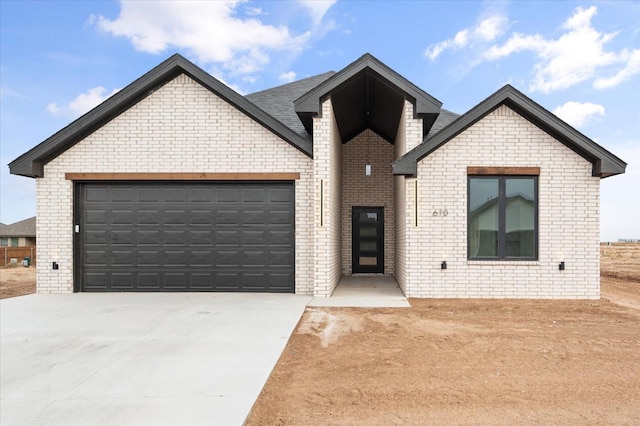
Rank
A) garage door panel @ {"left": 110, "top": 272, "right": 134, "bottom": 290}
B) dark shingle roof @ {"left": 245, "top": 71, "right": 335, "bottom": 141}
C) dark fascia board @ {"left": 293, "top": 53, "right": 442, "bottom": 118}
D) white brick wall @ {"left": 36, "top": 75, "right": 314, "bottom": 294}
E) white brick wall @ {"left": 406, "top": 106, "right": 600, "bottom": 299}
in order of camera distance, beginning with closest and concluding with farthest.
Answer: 1. dark fascia board @ {"left": 293, "top": 53, "right": 442, "bottom": 118}
2. white brick wall @ {"left": 406, "top": 106, "right": 600, "bottom": 299}
3. white brick wall @ {"left": 36, "top": 75, "right": 314, "bottom": 294}
4. garage door panel @ {"left": 110, "top": 272, "right": 134, "bottom": 290}
5. dark shingle roof @ {"left": 245, "top": 71, "right": 335, "bottom": 141}

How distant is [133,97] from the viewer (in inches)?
399

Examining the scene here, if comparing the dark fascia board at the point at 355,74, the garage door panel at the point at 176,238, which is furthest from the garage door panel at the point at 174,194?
the dark fascia board at the point at 355,74

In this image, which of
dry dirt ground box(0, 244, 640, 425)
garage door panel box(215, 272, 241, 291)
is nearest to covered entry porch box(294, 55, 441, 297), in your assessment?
garage door panel box(215, 272, 241, 291)

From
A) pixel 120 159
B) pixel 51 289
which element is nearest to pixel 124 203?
pixel 120 159

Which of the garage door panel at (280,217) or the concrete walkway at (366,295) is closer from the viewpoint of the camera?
the concrete walkway at (366,295)

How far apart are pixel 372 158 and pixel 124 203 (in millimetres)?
7935

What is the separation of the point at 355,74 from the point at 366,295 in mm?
5242

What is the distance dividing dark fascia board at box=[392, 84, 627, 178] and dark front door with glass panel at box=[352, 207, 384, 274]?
4.75 metres

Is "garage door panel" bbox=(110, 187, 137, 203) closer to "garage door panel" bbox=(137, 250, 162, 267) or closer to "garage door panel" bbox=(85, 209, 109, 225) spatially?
"garage door panel" bbox=(85, 209, 109, 225)

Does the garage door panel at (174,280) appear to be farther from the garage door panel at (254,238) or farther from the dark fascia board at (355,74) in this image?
the dark fascia board at (355,74)

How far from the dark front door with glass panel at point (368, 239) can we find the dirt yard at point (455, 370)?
6.02 m

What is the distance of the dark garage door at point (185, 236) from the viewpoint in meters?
10.3

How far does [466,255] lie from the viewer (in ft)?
31.0

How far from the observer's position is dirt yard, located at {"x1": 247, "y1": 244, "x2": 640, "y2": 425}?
370 centimetres
